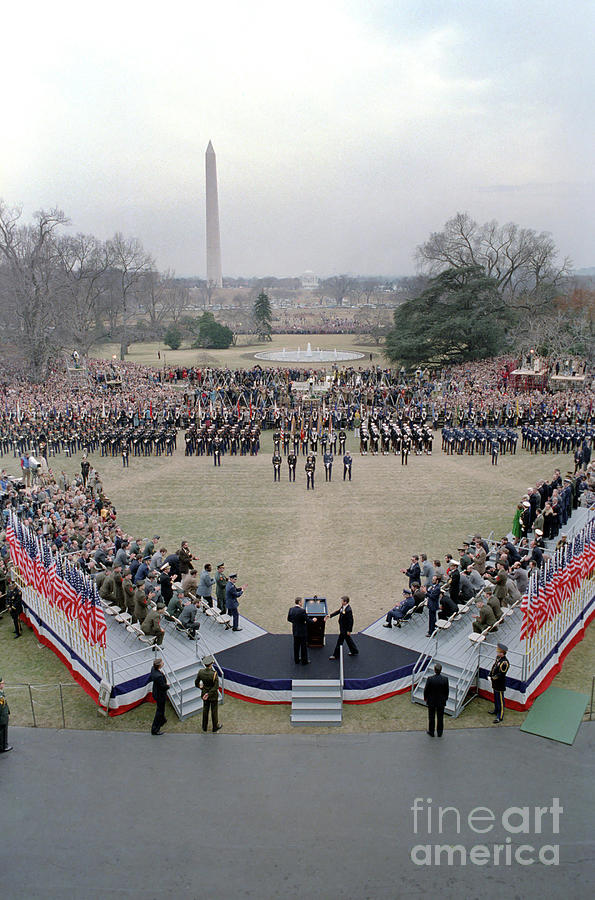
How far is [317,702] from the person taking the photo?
10.2 m

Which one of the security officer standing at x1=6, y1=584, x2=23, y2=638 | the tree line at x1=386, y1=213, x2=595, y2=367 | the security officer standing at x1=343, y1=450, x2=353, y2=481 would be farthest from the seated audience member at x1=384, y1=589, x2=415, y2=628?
the tree line at x1=386, y1=213, x2=595, y2=367

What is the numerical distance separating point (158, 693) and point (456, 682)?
4.97m

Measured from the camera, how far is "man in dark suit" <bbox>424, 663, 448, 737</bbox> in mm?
9156

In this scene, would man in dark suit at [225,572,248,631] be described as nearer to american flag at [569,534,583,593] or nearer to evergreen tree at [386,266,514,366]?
american flag at [569,534,583,593]

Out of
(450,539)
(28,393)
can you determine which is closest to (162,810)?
(450,539)

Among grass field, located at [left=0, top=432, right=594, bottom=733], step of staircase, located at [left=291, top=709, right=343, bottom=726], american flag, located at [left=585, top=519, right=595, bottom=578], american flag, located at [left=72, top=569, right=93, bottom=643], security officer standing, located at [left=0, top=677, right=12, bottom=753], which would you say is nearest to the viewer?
security officer standing, located at [left=0, top=677, right=12, bottom=753]

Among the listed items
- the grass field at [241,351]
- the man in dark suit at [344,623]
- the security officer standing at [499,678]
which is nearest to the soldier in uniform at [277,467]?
the man in dark suit at [344,623]

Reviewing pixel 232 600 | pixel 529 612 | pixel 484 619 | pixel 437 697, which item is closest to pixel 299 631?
pixel 232 600

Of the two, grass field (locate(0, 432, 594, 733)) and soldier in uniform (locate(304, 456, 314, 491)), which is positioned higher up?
soldier in uniform (locate(304, 456, 314, 491))

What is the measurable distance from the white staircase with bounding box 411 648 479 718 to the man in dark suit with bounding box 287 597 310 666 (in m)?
2.00

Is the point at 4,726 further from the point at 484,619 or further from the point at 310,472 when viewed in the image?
the point at 310,472

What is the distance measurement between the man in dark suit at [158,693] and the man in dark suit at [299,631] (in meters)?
2.39

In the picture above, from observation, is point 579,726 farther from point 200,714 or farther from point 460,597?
point 200,714

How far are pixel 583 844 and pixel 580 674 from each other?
4.39 metres
